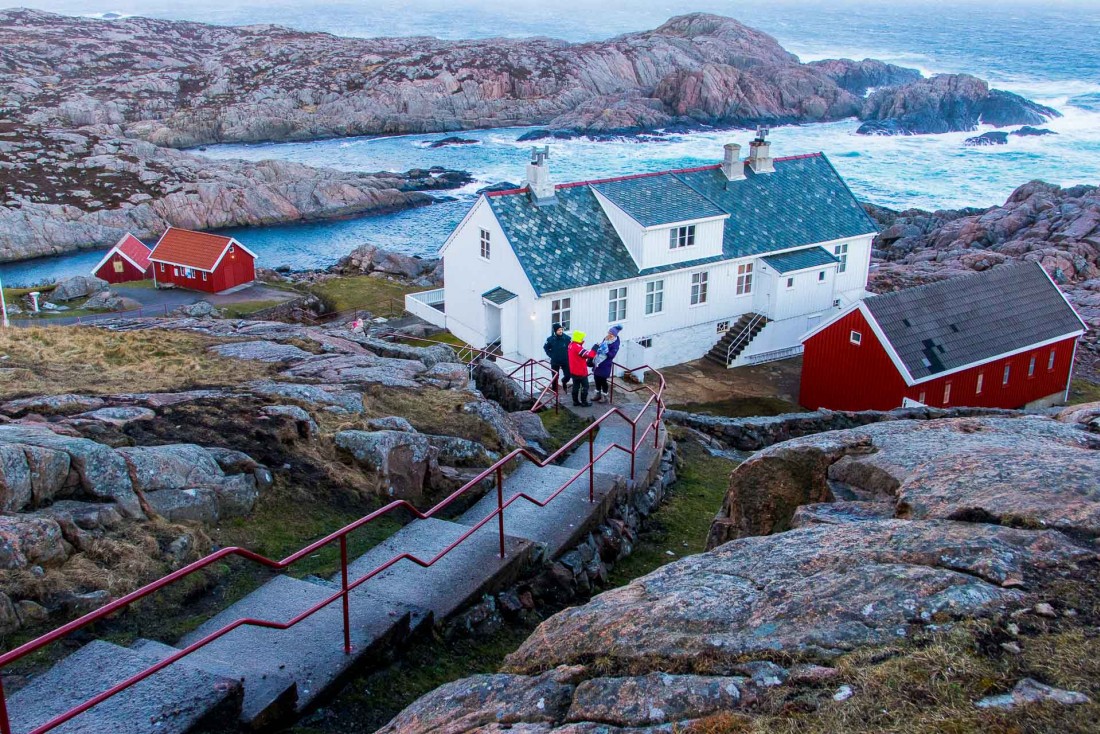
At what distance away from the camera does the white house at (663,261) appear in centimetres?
3172

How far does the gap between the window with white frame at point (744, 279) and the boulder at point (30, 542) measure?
96.8 ft

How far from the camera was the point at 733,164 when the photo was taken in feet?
122

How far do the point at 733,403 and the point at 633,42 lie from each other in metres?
131

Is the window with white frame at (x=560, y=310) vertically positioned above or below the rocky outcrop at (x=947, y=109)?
below

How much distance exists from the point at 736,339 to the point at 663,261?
4.40 meters

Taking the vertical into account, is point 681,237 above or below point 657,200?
below

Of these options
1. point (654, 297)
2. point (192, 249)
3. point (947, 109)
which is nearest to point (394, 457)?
point (654, 297)

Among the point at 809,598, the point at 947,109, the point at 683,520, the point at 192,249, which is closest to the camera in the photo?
the point at 809,598

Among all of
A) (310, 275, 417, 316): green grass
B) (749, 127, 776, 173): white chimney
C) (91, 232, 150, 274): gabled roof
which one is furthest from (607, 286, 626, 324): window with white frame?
(91, 232, 150, 274): gabled roof

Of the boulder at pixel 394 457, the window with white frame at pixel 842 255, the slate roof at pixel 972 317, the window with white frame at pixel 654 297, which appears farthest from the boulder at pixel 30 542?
the window with white frame at pixel 842 255

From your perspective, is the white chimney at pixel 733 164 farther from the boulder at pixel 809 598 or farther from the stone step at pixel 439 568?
the boulder at pixel 809 598

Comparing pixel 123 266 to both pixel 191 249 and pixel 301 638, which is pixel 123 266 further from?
pixel 301 638

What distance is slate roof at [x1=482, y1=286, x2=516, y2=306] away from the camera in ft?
103

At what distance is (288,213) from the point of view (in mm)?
79250
